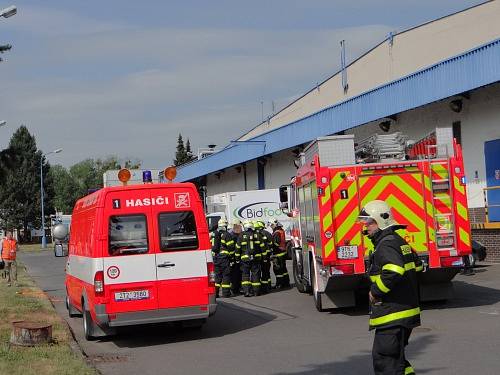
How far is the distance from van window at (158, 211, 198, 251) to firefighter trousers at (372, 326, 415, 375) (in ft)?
17.6

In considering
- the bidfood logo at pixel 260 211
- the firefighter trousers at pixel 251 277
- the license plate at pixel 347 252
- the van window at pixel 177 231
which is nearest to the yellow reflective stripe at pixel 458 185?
the license plate at pixel 347 252

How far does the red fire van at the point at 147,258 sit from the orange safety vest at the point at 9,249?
43.5 ft

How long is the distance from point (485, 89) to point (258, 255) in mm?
9214

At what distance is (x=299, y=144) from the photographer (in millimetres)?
33000

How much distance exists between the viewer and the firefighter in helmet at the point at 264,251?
1661cm

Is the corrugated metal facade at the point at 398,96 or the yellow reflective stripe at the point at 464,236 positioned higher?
the corrugated metal facade at the point at 398,96

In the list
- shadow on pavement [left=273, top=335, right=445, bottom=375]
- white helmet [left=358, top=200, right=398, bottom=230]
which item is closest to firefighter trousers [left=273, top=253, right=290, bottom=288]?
shadow on pavement [left=273, top=335, right=445, bottom=375]

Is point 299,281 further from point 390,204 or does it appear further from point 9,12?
point 9,12

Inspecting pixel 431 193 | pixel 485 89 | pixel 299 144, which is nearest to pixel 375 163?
pixel 431 193

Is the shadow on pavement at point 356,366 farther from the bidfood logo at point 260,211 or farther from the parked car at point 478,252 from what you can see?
the bidfood logo at point 260,211

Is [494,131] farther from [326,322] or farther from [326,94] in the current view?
[326,94]

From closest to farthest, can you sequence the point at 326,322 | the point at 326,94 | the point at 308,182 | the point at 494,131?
the point at 326,322
the point at 308,182
the point at 494,131
the point at 326,94

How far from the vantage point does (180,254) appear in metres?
10.9

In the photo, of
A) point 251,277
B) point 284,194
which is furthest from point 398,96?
point 251,277
